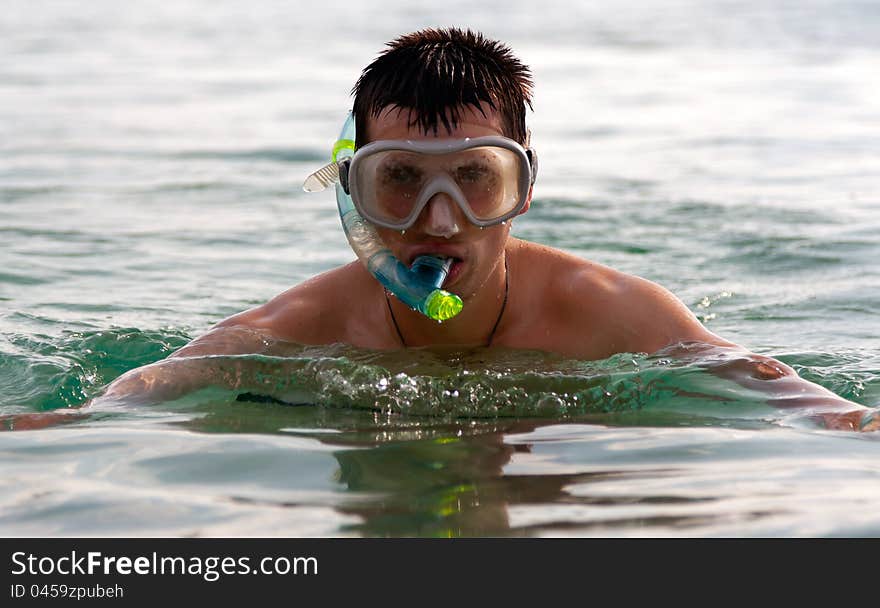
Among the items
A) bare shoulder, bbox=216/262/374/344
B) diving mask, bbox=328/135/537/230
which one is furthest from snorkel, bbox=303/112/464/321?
bare shoulder, bbox=216/262/374/344

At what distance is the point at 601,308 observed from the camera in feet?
13.3

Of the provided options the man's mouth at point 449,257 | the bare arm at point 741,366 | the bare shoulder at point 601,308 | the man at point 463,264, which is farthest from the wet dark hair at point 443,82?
the bare arm at point 741,366

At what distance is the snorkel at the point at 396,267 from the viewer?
142 inches

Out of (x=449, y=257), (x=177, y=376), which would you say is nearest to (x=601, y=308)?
(x=449, y=257)

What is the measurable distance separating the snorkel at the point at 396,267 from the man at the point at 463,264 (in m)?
0.03

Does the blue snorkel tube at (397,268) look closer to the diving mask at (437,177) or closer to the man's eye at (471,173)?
the diving mask at (437,177)

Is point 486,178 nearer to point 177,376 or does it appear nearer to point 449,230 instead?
point 449,230

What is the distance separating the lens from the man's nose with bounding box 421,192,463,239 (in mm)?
3566

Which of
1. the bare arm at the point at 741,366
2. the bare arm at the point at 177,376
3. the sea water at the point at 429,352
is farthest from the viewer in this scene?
the bare arm at the point at 177,376

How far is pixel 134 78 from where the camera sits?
13.7 meters

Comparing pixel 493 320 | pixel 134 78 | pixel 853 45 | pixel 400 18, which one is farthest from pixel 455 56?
pixel 400 18

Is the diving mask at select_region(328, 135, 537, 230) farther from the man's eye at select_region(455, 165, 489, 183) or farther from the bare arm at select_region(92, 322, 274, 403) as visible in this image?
the bare arm at select_region(92, 322, 274, 403)

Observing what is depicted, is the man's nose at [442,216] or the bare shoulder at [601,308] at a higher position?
the man's nose at [442,216]
